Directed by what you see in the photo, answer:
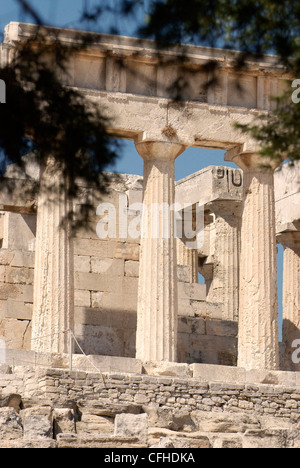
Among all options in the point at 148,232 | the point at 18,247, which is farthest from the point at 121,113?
the point at 18,247

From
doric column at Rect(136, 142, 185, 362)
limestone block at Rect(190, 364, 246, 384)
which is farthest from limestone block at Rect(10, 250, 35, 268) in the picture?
limestone block at Rect(190, 364, 246, 384)

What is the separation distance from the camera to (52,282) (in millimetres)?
33656

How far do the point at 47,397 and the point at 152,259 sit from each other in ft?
22.3

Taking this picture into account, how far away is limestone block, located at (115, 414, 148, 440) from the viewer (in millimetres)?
24577

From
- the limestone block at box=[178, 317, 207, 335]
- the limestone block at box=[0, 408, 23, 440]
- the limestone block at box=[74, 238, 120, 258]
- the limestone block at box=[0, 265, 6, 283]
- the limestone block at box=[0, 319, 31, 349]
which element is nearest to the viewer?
the limestone block at box=[0, 408, 23, 440]

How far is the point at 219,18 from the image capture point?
1912cm

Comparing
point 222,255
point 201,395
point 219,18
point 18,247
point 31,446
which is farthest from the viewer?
point 222,255

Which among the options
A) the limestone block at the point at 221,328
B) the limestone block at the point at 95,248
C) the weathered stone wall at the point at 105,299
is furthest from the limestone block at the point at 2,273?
the limestone block at the point at 221,328

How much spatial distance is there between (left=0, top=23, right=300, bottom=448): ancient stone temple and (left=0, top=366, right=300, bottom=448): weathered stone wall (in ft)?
0.13

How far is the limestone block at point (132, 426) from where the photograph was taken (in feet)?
80.6

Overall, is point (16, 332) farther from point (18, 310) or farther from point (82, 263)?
point (82, 263)

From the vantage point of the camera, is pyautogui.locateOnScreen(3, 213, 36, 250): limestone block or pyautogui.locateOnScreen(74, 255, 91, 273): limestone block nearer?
pyautogui.locateOnScreen(74, 255, 91, 273): limestone block

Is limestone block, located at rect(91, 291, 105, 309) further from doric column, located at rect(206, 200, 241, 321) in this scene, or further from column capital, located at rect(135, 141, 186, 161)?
doric column, located at rect(206, 200, 241, 321)
